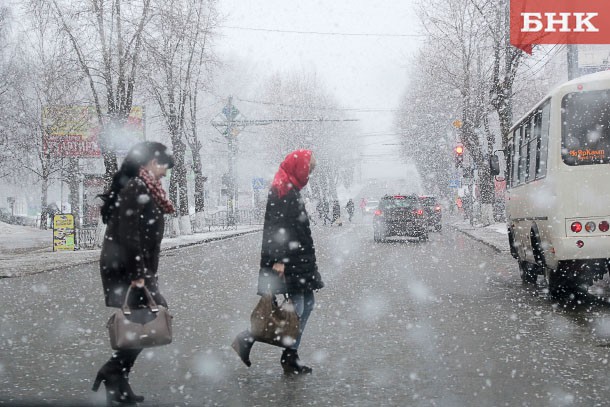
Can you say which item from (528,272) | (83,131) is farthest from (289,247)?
(83,131)

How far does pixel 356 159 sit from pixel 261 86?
24840 mm

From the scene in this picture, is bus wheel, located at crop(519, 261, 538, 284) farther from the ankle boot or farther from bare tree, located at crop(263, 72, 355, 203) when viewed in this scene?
bare tree, located at crop(263, 72, 355, 203)

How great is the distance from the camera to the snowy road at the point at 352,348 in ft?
18.9

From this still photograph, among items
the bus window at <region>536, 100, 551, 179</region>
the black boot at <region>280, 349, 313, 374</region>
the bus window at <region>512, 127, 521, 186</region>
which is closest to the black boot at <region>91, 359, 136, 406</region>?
the black boot at <region>280, 349, 313, 374</region>

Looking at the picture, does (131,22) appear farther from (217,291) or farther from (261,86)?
(261,86)

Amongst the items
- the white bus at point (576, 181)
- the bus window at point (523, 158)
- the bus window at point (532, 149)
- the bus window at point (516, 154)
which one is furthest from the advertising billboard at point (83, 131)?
the white bus at point (576, 181)

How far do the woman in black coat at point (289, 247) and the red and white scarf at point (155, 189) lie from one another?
116cm

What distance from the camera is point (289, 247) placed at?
20.6 feet

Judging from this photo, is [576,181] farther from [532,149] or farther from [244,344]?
[244,344]

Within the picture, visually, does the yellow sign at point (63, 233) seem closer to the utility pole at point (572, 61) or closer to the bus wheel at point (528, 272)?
the utility pole at point (572, 61)

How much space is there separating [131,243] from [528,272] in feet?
31.9

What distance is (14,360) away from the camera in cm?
719

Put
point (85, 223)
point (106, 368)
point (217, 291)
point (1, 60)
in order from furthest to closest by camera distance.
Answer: point (1, 60)
point (85, 223)
point (217, 291)
point (106, 368)

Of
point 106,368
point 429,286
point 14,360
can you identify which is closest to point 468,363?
point 106,368
